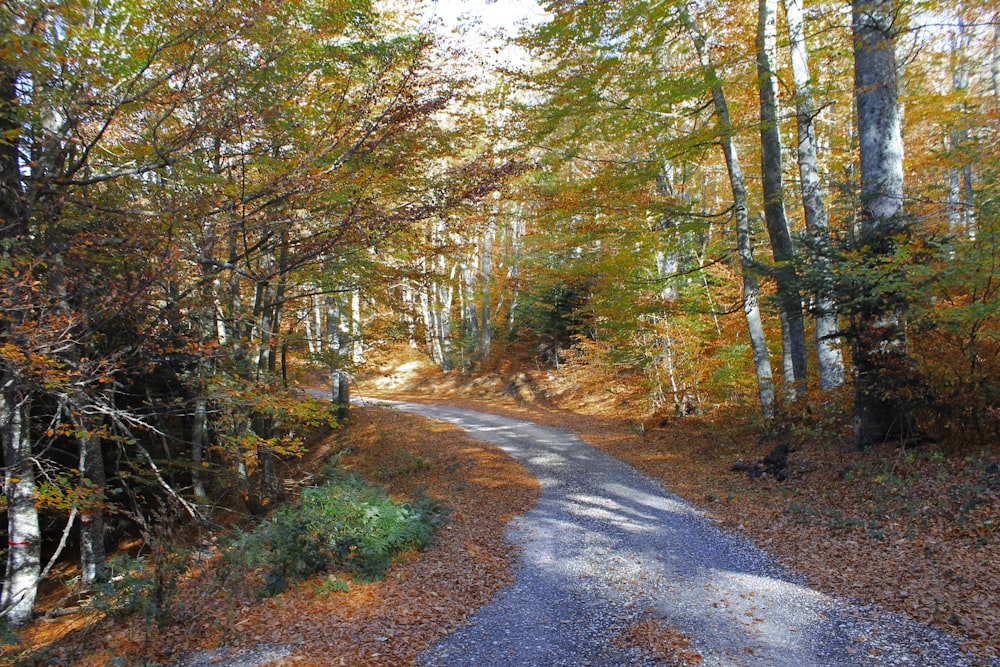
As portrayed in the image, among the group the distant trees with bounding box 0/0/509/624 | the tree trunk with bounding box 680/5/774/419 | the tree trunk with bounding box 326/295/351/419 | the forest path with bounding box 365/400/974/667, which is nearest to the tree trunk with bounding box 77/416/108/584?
the distant trees with bounding box 0/0/509/624

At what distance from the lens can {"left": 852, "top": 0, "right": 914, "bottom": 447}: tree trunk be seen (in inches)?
290

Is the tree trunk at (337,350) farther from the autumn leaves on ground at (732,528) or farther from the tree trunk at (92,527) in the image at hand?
the tree trunk at (92,527)

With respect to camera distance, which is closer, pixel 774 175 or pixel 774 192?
pixel 774 192

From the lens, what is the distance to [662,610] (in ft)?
16.7

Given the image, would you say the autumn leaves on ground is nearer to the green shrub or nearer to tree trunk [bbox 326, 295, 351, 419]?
the green shrub

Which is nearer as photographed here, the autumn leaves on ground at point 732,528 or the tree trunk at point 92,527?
the autumn leaves on ground at point 732,528

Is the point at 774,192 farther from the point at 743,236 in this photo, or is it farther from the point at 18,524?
the point at 18,524

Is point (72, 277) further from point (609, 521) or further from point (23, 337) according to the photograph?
point (609, 521)

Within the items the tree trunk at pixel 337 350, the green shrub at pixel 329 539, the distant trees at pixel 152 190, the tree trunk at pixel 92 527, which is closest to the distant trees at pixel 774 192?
the distant trees at pixel 152 190

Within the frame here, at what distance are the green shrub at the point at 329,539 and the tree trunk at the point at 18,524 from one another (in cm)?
238

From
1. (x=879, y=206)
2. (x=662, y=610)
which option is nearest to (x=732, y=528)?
(x=662, y=610)

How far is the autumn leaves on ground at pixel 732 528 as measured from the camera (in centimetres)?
470

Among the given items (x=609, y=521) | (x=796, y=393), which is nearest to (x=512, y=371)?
(x=796, y=393)

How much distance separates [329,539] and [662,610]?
378 cm
